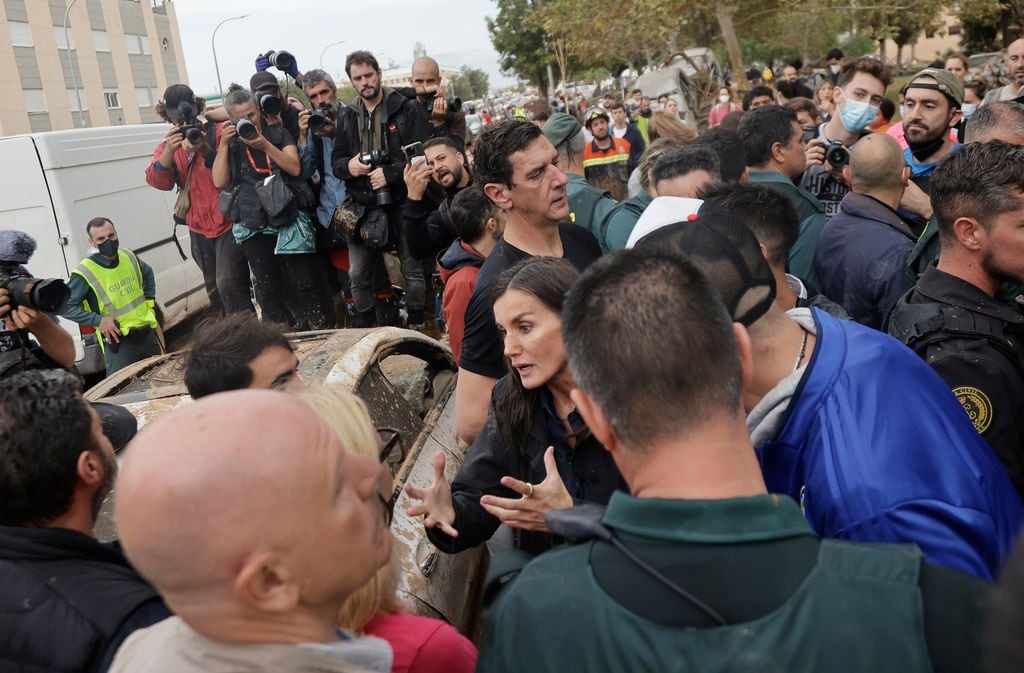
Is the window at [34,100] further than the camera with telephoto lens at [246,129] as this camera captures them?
Yes

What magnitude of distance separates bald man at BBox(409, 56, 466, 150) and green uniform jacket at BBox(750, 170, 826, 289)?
244 centimetres

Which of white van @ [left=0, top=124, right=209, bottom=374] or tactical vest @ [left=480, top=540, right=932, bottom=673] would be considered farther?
white van @ [left=0, top=124, right=209, bottom=374]

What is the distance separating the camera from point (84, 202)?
7.40 m

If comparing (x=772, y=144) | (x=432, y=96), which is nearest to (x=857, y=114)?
(x=772, y=144)

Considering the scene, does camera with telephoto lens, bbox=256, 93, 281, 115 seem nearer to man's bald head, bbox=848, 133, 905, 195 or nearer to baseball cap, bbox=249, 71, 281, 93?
baseball cap, bbox=249, 71, 281, 93

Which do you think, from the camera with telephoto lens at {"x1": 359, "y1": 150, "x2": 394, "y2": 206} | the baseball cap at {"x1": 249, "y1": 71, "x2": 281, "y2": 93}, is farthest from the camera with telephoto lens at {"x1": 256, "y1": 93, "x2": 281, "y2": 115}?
the camera with telephoto lens at {"x1": 359, "y1": 150, "x2": 394, "y2": 206}

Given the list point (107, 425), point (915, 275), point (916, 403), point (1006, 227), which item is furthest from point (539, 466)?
point (915, 275)

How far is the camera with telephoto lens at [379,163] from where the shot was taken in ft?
19.0

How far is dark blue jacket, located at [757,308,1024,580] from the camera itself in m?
1.53

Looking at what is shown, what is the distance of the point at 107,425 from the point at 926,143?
4.51 m

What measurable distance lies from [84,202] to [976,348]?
737 centimetres

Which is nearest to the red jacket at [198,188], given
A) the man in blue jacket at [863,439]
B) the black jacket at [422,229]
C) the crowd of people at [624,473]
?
the black jacket at [422,229]

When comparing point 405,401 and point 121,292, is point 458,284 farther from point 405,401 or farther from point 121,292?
point 121,292

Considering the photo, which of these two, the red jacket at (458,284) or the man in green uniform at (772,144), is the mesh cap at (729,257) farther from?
the man in green uniform at (772,144)
